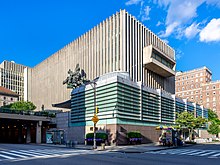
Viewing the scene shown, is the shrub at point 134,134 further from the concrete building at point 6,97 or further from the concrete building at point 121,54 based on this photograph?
the concrete building at point 6,97

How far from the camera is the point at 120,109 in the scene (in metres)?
41.0

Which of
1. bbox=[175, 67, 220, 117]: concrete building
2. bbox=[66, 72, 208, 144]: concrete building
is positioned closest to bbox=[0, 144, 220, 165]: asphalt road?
bbox=[66, 72, 208, 144]: concrete building

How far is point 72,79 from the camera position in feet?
194

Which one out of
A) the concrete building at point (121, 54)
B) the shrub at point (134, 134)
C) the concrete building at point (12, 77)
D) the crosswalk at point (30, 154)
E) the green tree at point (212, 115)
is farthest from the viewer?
the concrete building at point (12, 77)

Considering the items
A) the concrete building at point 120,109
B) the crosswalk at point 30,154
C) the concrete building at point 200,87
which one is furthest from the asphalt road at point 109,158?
the concrete building at point 200,87

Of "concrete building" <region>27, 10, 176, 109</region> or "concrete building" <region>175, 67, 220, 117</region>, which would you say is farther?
"concrete building" <region>175, 67, 220, 117</region>

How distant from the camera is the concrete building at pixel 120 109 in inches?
1607

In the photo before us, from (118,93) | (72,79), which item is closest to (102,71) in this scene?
(72,79)

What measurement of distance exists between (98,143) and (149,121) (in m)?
12.9

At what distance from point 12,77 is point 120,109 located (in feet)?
397

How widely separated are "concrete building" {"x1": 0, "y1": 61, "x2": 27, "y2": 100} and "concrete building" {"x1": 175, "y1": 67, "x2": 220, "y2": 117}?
294 ft

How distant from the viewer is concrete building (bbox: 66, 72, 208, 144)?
40.8 metres

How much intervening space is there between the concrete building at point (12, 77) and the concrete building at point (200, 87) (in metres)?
89.5

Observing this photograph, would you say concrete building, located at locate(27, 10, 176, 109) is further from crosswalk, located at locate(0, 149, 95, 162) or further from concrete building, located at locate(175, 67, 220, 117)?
concrete building, located at locate(175, 67, 220, 117)
